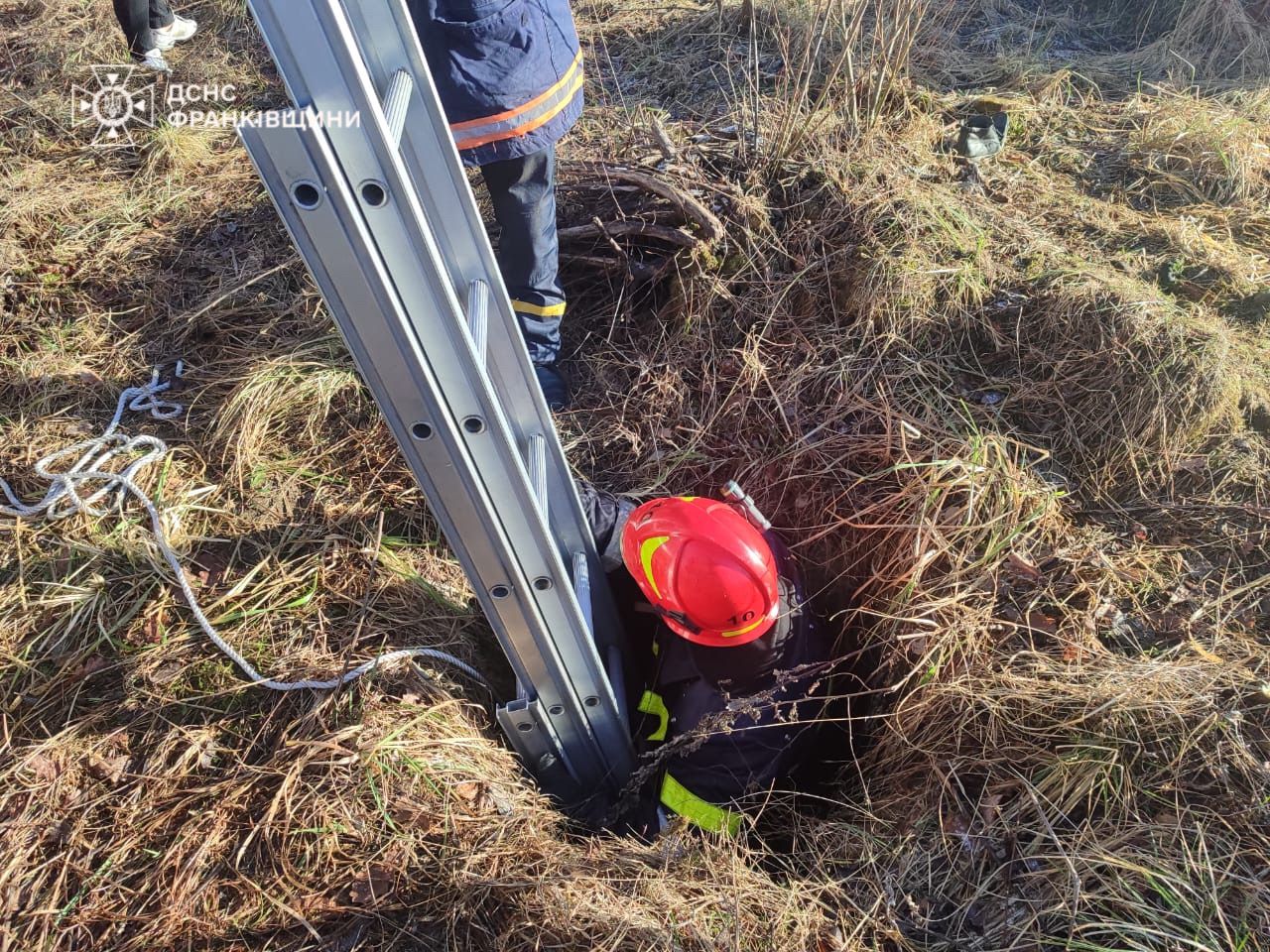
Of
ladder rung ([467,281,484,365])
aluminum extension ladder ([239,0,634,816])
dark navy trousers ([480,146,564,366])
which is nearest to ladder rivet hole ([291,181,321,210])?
aluminum extension ladder ([239,0,634,816])

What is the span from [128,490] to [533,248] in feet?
5.01

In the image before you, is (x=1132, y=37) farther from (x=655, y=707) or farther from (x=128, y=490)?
(x=128, y=490)

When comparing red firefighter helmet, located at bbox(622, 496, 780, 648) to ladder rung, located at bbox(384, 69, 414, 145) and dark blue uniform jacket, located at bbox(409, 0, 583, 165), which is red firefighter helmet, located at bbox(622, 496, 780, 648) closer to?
ladder rung, located at bbox(384, 69, 414, 145)

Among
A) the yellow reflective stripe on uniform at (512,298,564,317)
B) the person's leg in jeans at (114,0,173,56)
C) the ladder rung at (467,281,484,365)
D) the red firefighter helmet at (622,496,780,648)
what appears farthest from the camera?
the person's leg in jeans at (114,0,173,56)

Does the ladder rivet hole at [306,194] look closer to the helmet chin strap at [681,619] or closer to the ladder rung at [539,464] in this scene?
the ladder rung at [539,464]

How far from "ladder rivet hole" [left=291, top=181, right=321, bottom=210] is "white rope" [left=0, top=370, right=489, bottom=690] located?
1264 mm

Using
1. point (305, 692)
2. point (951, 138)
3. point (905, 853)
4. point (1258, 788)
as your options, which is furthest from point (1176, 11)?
point (305, 692)

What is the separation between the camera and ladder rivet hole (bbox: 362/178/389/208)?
1066 millimetres

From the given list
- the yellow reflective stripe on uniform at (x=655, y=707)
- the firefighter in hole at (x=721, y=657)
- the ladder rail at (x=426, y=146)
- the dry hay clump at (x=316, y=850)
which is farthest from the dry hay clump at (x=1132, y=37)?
the dry hay clump at (x=316, y=850)

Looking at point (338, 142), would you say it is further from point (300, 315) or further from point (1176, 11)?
point (1176, 11)

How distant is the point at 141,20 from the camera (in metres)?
4.22

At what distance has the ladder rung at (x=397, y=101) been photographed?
1.13m

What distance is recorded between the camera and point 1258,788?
1592 millimetres

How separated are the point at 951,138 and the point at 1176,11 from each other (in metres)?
2.19
